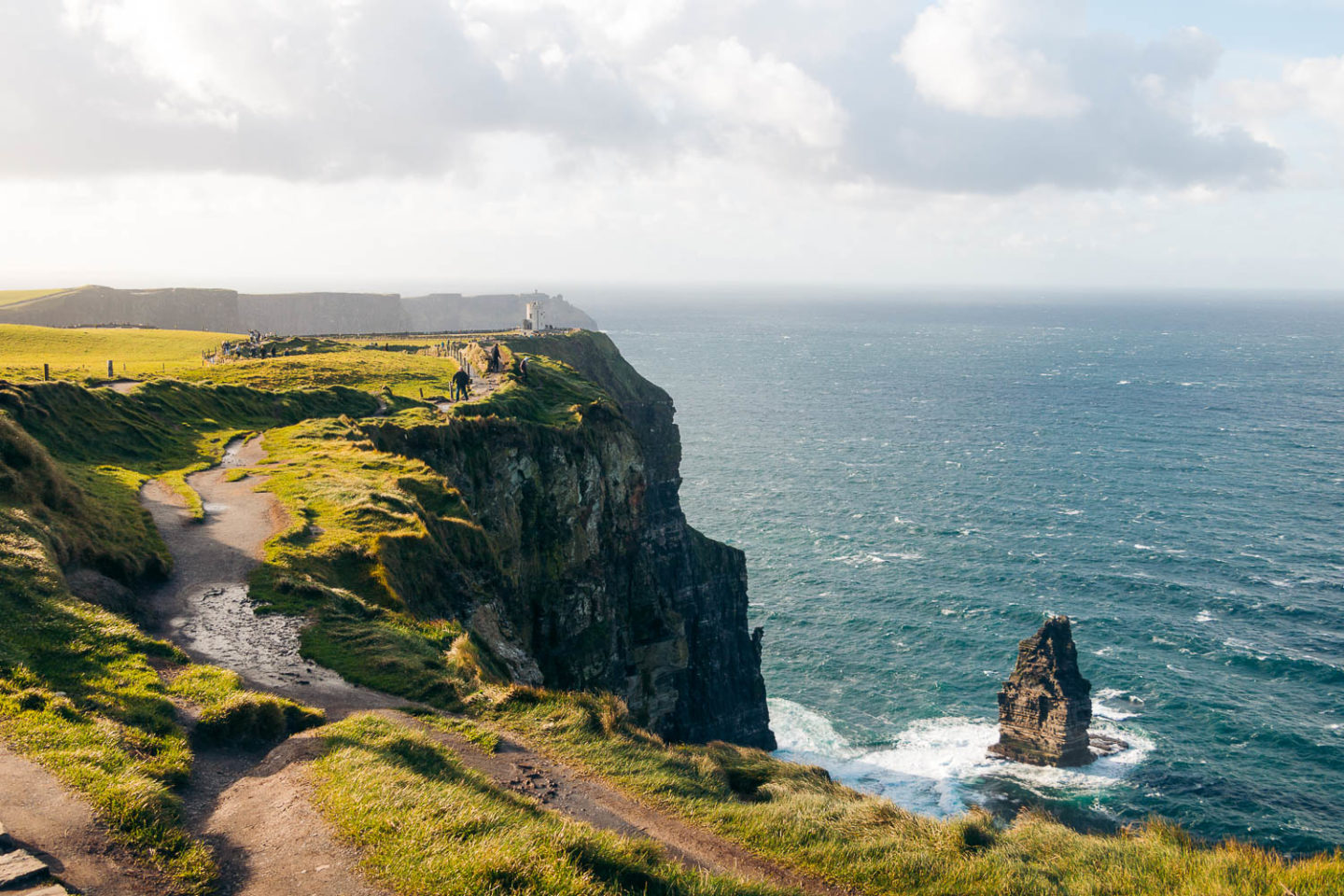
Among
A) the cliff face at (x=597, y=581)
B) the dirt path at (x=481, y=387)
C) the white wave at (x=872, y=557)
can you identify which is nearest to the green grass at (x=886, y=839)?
the cliff face at (x=597, y=581)

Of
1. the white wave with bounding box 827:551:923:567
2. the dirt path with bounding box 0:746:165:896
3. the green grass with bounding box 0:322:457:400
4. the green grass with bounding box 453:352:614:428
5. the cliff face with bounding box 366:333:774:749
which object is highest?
the green grass with bounding box 0:322:457:400

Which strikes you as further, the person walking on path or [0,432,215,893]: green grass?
the person walking on path

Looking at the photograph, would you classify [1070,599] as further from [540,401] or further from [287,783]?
[287,783]

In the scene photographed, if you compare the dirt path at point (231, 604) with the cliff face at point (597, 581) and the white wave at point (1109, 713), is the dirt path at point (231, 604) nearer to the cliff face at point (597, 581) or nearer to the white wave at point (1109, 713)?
the cliff face at point (597, 581)

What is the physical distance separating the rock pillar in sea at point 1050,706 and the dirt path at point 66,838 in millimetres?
59718

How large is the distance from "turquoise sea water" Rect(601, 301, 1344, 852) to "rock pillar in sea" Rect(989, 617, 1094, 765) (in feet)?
5.40

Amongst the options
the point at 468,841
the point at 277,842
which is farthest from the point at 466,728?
the point at 468,841

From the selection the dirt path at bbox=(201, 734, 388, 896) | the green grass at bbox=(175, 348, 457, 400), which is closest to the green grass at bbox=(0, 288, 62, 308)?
the green grass at bbox=(175, 348, 457, 400)

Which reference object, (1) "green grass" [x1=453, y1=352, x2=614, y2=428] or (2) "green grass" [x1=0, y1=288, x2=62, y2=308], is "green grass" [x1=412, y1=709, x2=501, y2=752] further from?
(2) "green grass" [x1=0, y1=288, x2=62, y2=308]

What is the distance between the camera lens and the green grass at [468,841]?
11.2 m

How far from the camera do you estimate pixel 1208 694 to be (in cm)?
6325

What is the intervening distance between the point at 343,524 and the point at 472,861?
2042 centimetres

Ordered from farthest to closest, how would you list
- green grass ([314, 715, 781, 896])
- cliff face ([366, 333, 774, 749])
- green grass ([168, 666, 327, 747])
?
cliff face ([366, 333, 774, 749]), green grass ([168, 666, 327, 747]), green grass ([314, 715, 781, 896])

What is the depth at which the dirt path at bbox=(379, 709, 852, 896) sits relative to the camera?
45.0 ft
